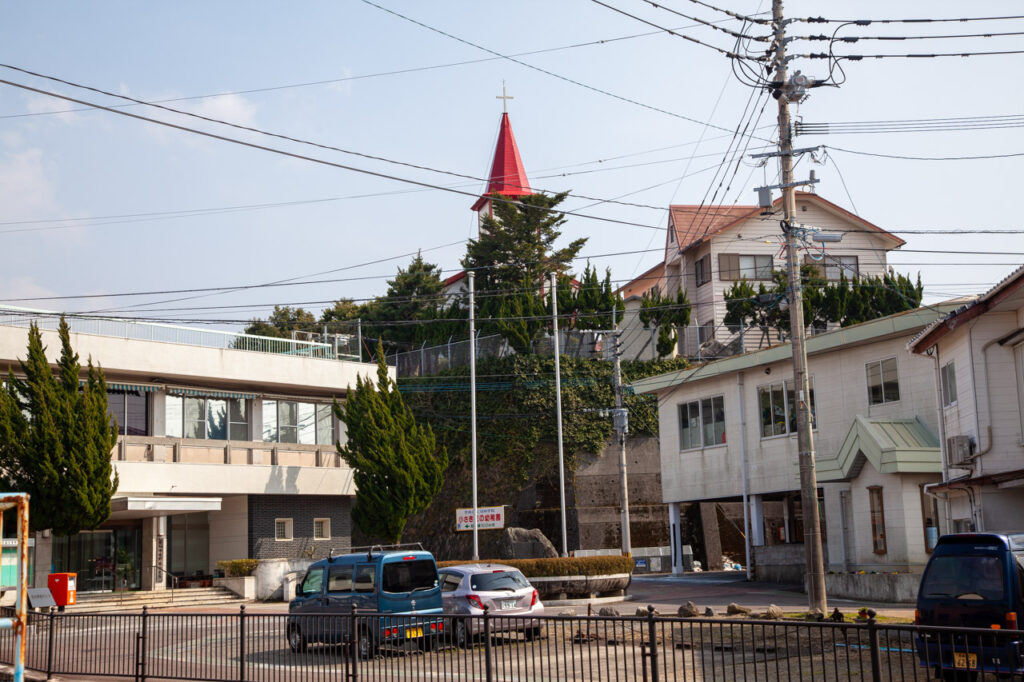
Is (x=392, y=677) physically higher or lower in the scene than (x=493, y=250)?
lower

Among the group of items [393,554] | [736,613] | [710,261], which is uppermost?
[710,261]

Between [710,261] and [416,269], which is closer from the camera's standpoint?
[710,261]

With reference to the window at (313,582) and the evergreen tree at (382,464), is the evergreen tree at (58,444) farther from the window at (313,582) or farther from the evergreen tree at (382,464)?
the window at (313,582)

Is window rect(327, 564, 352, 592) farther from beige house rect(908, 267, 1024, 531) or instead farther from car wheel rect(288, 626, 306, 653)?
beige house rect(908, 267, 1024, 531)

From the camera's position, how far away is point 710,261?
174 ft

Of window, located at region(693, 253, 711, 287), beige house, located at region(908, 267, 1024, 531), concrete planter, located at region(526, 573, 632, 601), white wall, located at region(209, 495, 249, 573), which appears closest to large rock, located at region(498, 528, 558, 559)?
concrete planter, located at region(526, 573, 632, 601)

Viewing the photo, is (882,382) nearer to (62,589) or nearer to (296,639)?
(296,639)

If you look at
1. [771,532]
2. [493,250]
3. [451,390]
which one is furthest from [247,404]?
[771,532]

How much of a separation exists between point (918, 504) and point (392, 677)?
18.6 meters

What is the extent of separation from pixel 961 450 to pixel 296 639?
1560cm

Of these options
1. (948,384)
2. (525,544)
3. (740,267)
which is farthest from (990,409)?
(740,267)

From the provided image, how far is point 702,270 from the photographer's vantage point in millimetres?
54281

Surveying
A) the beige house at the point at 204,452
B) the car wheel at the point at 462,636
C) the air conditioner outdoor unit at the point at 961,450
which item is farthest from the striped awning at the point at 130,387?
the air conditioner outdoor unit at the point at 961,450

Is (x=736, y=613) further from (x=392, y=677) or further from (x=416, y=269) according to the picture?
(x=416, y=269)
